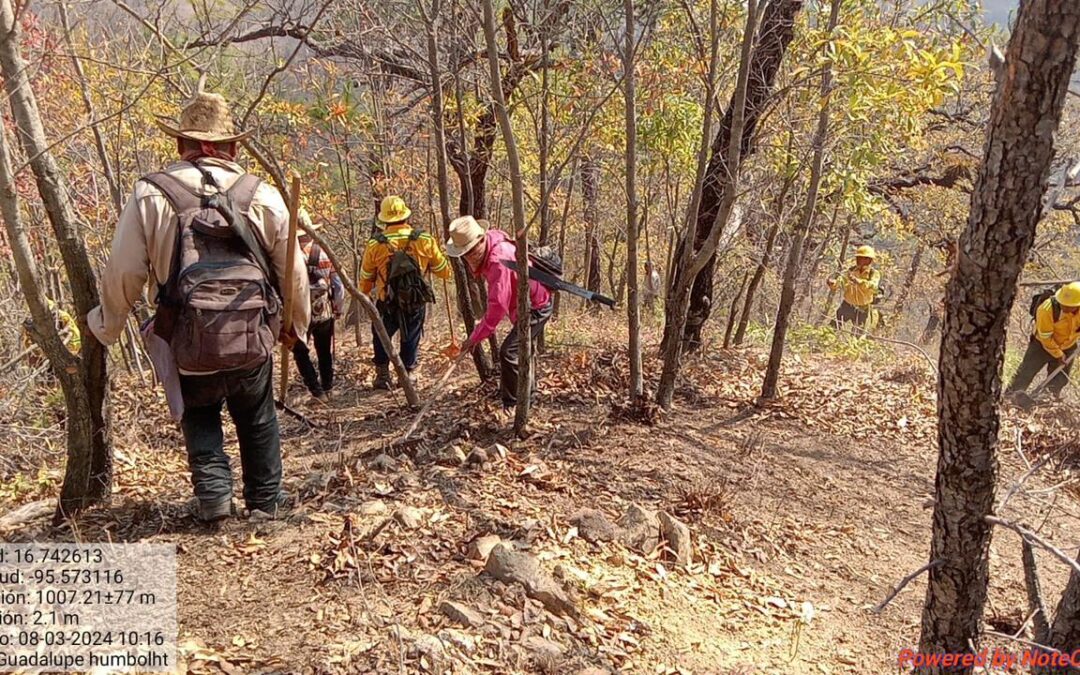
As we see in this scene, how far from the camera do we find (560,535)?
365 cm

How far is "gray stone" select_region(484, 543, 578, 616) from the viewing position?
9.86 feet

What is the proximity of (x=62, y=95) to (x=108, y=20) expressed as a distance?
1.56m

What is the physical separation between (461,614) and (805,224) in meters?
4.71

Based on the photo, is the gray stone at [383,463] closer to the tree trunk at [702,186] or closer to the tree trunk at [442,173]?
the tree trunk at [442,173]

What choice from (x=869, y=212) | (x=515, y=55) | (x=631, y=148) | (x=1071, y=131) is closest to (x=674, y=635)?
(x=631, y=148)

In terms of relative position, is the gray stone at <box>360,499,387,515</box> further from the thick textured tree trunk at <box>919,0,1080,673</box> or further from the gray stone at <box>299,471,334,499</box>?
the thick textured tree trunk at <box>919,0,1080,673</box>

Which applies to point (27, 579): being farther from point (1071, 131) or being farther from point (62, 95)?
A: point (1071, 131)

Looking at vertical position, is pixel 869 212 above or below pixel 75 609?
above

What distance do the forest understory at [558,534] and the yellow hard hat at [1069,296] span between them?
1800 millimetres

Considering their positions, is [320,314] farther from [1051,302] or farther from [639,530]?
[1051,302]

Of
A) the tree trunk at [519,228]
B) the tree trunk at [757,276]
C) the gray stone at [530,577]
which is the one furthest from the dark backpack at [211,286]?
the tree trunk at [757,276]

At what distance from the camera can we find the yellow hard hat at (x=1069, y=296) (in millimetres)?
7270

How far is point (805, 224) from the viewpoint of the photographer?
233 inches

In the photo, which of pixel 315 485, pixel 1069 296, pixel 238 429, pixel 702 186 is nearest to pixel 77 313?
pixel 238 429
